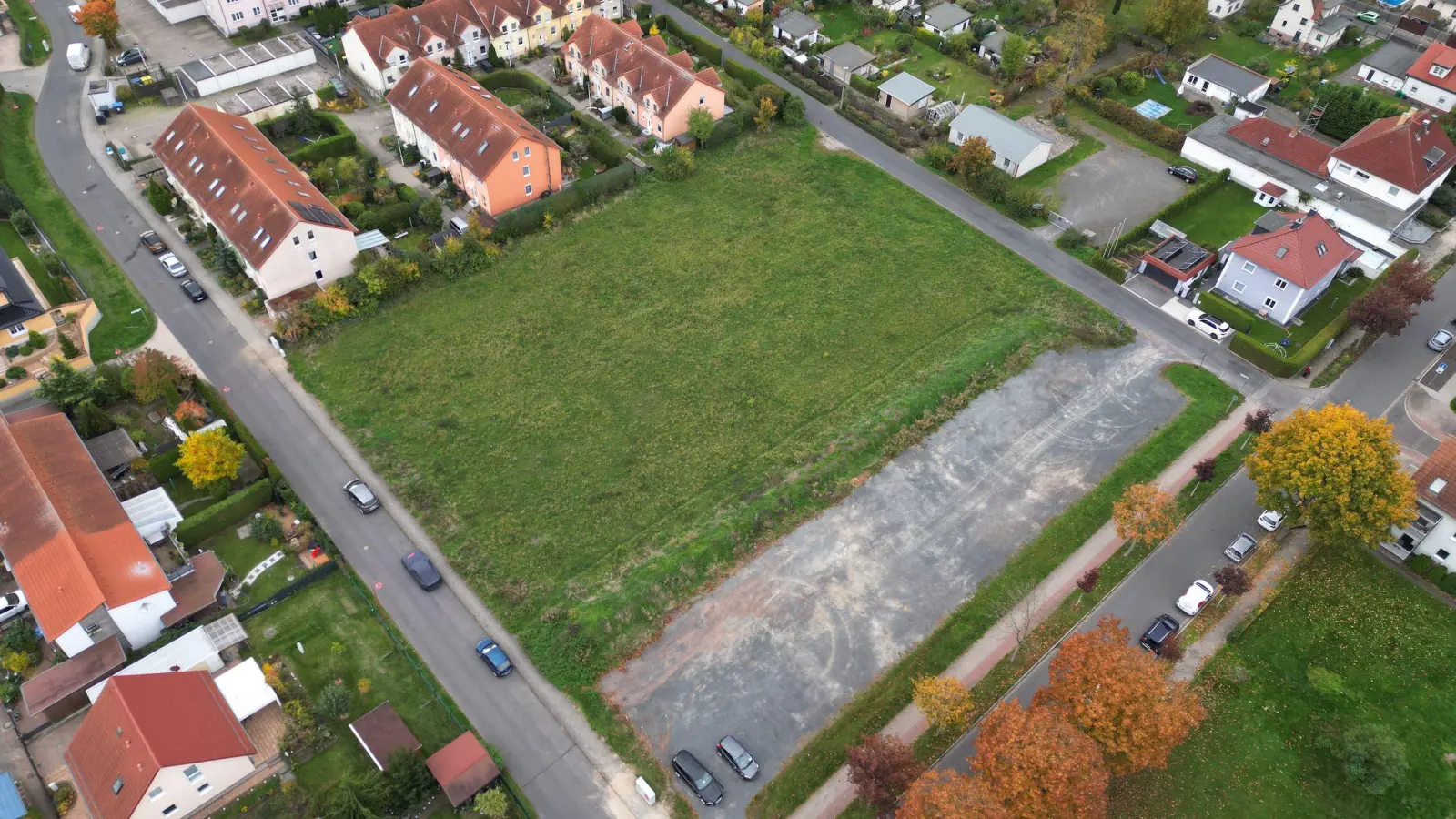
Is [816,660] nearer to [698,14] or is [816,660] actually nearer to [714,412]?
[714,412]

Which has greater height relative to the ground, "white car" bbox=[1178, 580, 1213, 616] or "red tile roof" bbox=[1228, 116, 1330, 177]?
"red tile roof" bbox=[1228, 116, 1330, 177]

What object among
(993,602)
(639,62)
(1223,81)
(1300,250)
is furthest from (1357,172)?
(639,62)

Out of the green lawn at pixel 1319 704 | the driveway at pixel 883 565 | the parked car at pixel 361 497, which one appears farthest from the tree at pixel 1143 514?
the parked car at pixel 361 497

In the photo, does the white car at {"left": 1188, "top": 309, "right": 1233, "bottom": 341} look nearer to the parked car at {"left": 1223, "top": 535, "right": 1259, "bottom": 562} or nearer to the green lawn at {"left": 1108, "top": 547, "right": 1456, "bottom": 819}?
the green lawn at {"left": 1108, "top": 547, "right": 1456, "bottom": 819}

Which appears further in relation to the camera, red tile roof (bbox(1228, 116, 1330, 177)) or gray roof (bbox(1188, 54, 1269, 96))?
gray roof (bbox(1188, 54, 1269, 96))

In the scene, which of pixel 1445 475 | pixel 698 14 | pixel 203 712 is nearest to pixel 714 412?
pixel 203 712

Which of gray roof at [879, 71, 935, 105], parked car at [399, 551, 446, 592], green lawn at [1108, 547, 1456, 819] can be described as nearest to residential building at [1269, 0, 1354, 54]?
gray roof at [879, 71, 935, 105]

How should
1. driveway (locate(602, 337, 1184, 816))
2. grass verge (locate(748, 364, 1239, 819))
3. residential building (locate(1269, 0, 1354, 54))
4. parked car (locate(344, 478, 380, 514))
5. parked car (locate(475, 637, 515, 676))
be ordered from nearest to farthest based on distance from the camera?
grass verge (locate(748, 364, 1239, 819)) → driveway (locate(602, 337, 1184, 816)) → parked car (locate(475, 637, 515, 676)) → parked car (locate(344, 478, 380, 514)) → residential building (locate(1269, 0, 1354, 54))
